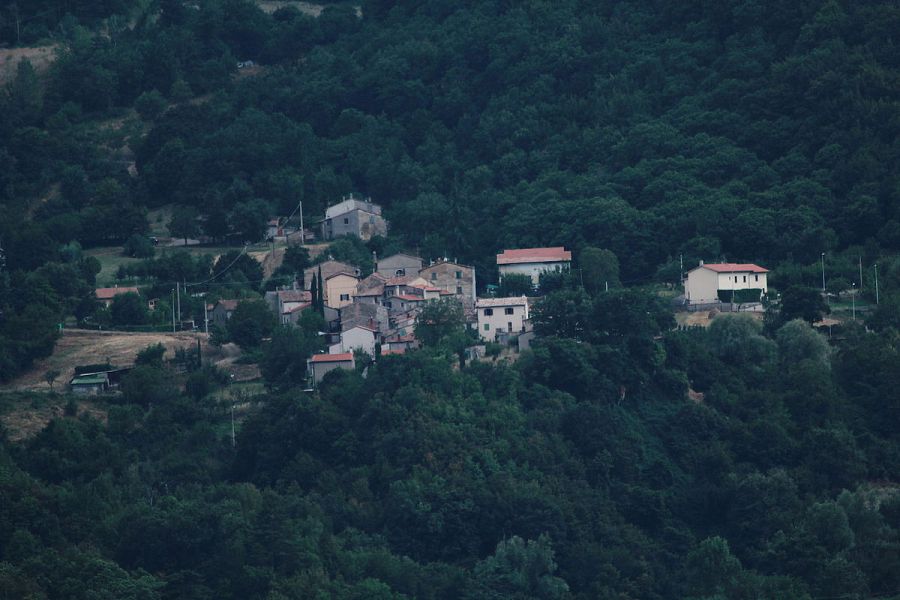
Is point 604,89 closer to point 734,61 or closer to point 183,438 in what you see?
point 734,61

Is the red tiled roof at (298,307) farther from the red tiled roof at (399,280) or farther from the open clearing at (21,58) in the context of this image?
the open clearing at (21,58)

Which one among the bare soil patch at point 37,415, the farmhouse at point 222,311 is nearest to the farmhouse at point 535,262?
the farmhouse at point 222,311

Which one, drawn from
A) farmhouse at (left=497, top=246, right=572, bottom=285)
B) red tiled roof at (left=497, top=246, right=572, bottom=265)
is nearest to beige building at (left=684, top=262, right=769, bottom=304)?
farmhouse at (left=497, top=246, right=572, bottom=285)

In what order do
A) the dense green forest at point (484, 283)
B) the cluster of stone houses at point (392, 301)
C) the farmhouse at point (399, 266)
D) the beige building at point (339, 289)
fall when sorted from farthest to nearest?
the farmhouse at point (399, 266), the beige building at point (339, 289), the cluster of stone houses at point (392, 301), the dense green forest at point (484, 283)

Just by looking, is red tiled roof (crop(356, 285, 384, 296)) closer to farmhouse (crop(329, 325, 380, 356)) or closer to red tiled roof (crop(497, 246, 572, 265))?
farmhouse (crop(329, 325, 380, 356))

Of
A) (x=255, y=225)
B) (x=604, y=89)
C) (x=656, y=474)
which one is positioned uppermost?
(x=604, y=89)

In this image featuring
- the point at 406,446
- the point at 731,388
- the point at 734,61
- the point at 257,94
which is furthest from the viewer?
the point at 257,94

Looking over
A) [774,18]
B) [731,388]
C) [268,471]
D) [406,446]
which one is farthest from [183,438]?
[774,18]
